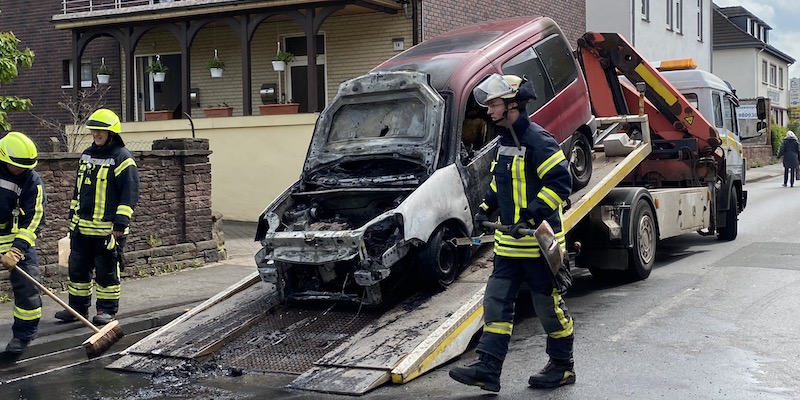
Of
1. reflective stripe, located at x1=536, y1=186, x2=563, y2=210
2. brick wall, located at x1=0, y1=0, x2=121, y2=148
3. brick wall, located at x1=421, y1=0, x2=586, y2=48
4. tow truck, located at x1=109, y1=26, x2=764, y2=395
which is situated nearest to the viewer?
reflective stripe, located at x1=536, y1=186, x2=563, y2=210

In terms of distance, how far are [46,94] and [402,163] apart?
685 inches

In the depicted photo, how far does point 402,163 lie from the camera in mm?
7918


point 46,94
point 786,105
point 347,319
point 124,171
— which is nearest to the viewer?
point 347,319

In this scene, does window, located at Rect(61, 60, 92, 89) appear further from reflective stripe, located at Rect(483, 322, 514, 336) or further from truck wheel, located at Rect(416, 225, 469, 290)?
reflective stripe, located at Rect(483, 322, 514, 336)

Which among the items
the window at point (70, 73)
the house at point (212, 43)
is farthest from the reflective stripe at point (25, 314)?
the window at point (70, 73)

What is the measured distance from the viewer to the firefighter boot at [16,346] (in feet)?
24.5

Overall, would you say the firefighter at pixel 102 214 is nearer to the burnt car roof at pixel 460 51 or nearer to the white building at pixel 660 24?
the burnt car roof at pixel 460 51

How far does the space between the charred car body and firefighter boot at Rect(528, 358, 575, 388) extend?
61.6 inches

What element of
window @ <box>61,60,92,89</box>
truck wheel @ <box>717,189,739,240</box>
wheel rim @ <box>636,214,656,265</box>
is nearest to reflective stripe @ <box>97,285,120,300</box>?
wheel rim @ <box>636,214,656,265</box>

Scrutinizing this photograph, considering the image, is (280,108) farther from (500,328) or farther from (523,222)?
(500,328)

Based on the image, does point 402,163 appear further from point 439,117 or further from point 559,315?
point 559,315

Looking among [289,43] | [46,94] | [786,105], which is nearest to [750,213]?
[289,43]

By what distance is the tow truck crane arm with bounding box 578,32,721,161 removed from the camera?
12.3 m

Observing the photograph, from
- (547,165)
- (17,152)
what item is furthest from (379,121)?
(17,152)
